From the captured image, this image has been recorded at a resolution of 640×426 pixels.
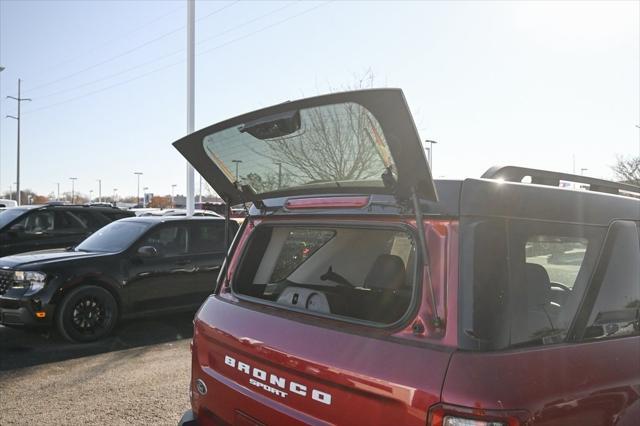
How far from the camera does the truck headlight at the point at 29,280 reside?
6453mm

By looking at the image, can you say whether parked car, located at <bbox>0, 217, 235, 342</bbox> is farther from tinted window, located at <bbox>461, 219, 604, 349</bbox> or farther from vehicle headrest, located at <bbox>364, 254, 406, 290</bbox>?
tinted window, located at <bbox>461, 219, 604, 349</bbox>

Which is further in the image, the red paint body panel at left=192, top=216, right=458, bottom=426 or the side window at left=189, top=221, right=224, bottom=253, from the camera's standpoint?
the side window at left=189, top=221, right=224, bottom=253

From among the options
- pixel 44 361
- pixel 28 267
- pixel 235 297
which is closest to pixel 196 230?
pixel 28 267

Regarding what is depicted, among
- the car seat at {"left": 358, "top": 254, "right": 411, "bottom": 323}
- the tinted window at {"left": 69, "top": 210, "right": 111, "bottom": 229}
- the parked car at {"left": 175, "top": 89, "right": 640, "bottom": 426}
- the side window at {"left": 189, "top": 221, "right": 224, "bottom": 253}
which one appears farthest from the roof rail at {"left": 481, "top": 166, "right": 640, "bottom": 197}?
the tinted window at {"left": 69, "top": 210, "right": 111, "bottom": 229}

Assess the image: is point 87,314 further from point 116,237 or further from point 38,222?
point 38,222

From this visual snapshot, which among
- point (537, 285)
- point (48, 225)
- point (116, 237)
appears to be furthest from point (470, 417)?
point (48, 225)

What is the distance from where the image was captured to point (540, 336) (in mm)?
1918

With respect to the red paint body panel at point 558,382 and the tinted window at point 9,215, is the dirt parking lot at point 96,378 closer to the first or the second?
the red paint body panel at point 558,382

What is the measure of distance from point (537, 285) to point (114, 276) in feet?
19.9

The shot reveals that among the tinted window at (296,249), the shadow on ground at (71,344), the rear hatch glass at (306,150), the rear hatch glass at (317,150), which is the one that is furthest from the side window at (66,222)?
the rear hatch glass at (306,150)

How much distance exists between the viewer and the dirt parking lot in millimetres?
4234

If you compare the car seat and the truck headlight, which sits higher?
the car seat

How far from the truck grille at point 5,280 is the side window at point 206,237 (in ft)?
7.67

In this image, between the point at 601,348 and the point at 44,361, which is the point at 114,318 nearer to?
the point at 44,361
